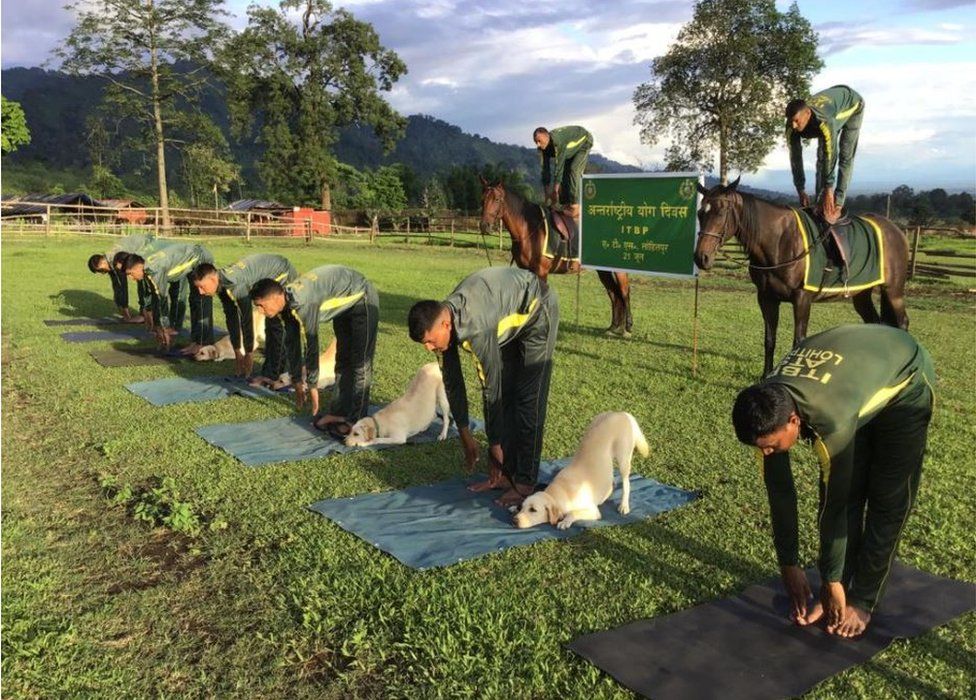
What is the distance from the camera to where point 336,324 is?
8.24 m

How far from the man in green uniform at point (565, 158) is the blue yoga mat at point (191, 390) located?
566 centimetres

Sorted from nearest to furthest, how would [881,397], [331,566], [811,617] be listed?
1. [881,397]
2. [811,617]
3. [331,566]

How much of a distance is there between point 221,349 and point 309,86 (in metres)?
49.7

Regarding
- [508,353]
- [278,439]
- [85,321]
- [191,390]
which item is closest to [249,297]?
[191,390]

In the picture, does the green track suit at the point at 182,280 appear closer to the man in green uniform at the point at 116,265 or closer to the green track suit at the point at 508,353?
the man in green uniform at the point at 116,265

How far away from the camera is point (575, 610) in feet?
14.5

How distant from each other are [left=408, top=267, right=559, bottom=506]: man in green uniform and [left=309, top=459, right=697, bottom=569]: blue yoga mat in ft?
0.97

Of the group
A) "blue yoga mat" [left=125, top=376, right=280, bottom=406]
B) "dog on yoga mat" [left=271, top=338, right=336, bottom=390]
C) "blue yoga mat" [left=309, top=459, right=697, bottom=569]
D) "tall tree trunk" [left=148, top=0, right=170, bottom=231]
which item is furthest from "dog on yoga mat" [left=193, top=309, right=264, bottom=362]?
"tall tree trunk" [left=148, top=0, right=170, bottom=231]

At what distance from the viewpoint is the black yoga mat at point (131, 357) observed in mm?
11281

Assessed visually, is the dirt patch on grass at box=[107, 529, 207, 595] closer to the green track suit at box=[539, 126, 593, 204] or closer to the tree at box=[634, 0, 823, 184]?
the green track suit at box=[539, 126, 593, 204]

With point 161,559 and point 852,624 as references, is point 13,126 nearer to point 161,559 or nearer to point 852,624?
point 161,559

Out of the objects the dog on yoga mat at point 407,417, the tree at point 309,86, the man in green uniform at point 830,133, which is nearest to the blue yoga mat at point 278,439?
the dog on yoga mat at point 407,417

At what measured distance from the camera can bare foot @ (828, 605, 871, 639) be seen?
405 cm

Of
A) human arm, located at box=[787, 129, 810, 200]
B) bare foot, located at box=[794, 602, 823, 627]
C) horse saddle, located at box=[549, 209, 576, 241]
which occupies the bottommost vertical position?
bare foot, located at box=[794, 602, 823, 627]
